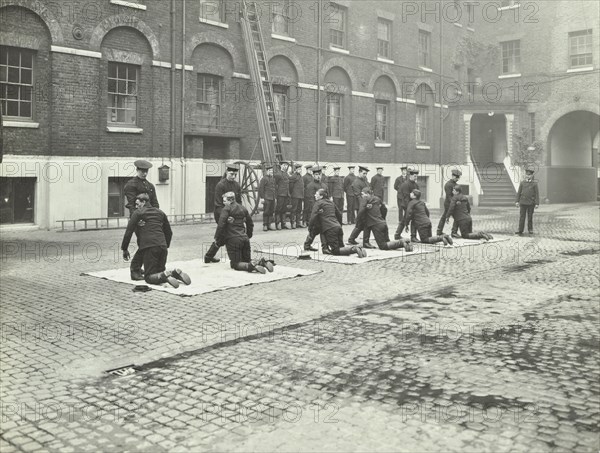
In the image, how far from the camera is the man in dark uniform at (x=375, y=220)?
1402 centimetres

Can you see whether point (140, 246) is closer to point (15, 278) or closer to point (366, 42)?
point (15, 278)

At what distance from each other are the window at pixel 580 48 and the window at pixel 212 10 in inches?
778

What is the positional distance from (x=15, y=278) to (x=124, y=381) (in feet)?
18.9

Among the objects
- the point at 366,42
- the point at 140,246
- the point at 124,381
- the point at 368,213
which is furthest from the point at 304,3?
the point at 124,381

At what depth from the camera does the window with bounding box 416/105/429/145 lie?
106 feet

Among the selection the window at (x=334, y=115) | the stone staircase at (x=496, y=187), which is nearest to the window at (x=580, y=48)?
the stone staircase at (x=496, y=187)

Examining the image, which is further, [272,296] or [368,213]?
[368,213]

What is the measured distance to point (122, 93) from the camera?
1953 centimetres

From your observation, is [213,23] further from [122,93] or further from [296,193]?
[296,193]

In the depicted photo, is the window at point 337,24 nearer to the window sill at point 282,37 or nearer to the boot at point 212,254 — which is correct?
the window sill at point 282,37

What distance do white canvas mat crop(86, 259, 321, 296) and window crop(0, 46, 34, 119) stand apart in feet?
27.4

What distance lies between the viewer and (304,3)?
25.5 m

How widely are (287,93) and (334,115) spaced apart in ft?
9.97

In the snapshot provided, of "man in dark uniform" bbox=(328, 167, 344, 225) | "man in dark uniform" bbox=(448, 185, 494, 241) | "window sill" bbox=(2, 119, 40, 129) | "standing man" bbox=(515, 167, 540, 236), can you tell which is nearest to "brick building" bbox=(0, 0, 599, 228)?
"window sill" bbox=(2, 119, 40, 129)
